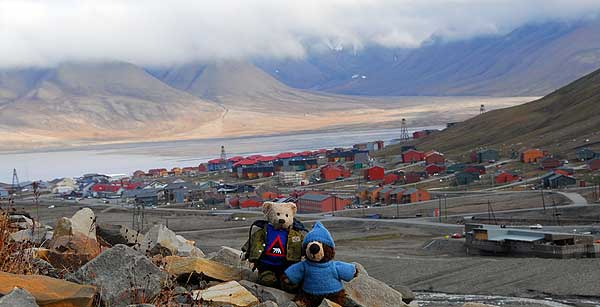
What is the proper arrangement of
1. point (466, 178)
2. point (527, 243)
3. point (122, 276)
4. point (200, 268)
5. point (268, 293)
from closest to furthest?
1. point (122, 276)
2. point (268, 293)
3. point (200, 268)
4. point (527, 243)
5. point (466, 178)

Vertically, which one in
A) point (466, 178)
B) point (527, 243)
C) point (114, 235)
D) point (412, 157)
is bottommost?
point (527, 243)

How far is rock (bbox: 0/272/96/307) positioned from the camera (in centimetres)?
478

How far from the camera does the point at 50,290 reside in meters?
4.95

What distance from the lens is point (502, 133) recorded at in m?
89.2

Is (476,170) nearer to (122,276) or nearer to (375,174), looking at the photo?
(375,174)

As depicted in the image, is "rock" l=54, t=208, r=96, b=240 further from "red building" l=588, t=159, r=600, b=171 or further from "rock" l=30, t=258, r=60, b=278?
"red building" l=588, t=159, r=600, b=171

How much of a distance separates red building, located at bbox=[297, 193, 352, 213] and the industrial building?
2140cm

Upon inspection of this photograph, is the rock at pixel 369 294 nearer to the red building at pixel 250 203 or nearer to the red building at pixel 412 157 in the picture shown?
the red building at pixel 250 203

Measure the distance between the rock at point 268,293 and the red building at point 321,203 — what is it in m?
42.7

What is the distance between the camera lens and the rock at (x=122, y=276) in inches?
223

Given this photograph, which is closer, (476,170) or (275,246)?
(275,246)

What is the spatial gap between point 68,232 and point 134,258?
330 centimetres

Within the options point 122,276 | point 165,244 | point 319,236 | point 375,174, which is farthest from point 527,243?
point 375,174

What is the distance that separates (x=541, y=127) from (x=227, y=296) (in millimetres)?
83619
